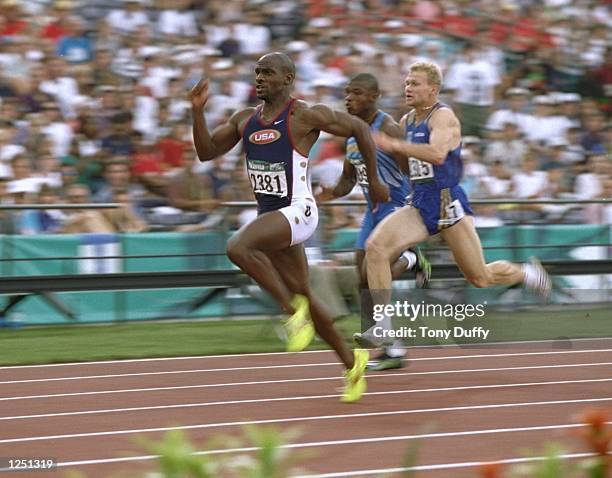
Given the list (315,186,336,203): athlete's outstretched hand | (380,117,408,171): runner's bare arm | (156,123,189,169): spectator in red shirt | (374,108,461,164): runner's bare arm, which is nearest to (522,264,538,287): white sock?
(380,117,408,171): runner's bare arm

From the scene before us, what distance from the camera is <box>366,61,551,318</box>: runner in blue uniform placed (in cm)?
948

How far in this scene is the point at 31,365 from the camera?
10570mm

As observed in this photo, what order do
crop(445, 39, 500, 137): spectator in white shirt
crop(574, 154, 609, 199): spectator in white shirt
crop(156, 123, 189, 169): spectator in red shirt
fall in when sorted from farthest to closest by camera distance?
crop(445, 39, 500, 137): spectator in white shirt < crop(574, 154, 609, 199): spectator in white shirt < crop(156, 123, 189, 169): spectator in red shirt

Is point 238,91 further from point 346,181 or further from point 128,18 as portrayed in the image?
Result: point 346,181

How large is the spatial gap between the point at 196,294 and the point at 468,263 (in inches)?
191

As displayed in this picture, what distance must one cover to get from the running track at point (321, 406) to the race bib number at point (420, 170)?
1.49 m

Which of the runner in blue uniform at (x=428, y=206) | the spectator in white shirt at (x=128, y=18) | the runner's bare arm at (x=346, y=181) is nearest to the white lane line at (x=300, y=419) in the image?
the runner in blue uniform at (x=428, y=206)

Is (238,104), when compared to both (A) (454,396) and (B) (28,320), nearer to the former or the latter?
(B) (28,320)

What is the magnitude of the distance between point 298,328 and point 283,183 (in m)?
0.93

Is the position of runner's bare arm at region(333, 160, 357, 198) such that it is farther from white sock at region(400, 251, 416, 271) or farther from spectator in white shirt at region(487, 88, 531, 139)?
spectator in white shirt at region(487, 88, 531, 139)

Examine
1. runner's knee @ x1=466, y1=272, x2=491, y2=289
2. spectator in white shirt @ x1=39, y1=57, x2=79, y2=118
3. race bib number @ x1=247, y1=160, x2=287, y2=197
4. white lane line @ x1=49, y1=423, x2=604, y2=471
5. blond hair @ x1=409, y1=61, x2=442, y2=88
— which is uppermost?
blond hair @ x1=409, y1=61, x2=442, y2=88

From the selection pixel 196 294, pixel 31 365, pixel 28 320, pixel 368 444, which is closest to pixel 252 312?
pixel 196 294

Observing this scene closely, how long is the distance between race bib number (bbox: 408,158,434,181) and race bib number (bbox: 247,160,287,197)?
1625 millimetres

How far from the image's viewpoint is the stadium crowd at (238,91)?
45.0 feet
